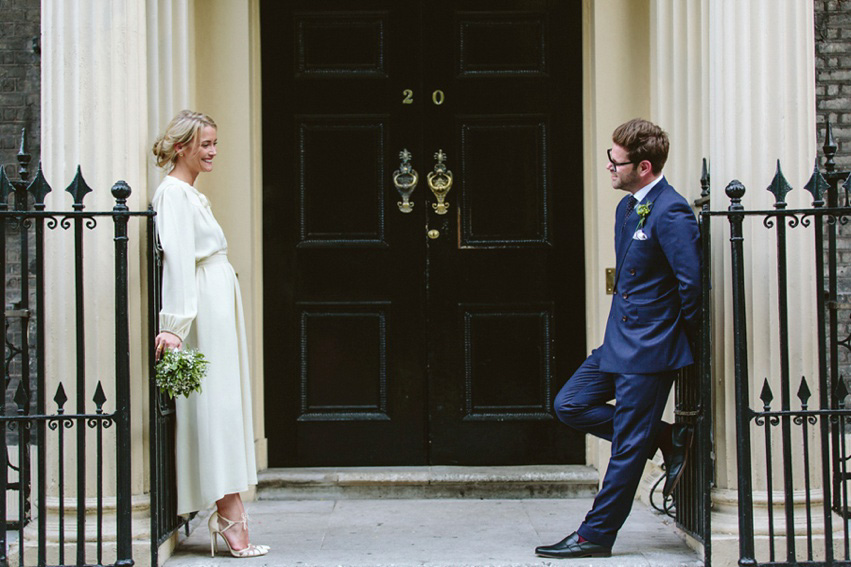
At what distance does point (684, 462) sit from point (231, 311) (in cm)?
214

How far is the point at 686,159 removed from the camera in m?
5.10

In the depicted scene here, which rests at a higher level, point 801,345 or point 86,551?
point 801,345

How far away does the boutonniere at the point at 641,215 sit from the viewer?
439cm

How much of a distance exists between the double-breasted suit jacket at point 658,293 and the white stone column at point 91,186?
2194 millimetres

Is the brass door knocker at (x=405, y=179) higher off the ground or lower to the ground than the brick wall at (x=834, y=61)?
lower

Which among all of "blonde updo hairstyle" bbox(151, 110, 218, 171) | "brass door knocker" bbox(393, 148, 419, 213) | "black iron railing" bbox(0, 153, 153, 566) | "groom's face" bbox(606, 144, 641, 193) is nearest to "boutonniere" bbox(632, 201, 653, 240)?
"groom's face" bbox(606, 144, 641, 193)

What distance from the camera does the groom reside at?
436 cm

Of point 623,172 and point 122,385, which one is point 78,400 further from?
point 623,172

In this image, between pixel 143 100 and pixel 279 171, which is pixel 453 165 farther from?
pixel 143 100

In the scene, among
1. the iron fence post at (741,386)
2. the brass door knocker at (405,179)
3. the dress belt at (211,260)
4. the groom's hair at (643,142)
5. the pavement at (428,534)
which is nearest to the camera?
the iron fence post at (741,386)

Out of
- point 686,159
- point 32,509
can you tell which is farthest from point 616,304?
point 32,509

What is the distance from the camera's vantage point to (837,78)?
21.0 ft

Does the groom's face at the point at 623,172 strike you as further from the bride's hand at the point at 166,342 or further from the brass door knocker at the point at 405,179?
the bride's hand at the point at 166,342

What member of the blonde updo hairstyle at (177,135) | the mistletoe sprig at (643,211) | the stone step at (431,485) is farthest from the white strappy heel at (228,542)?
the mistletoe sprig at (643,211)
